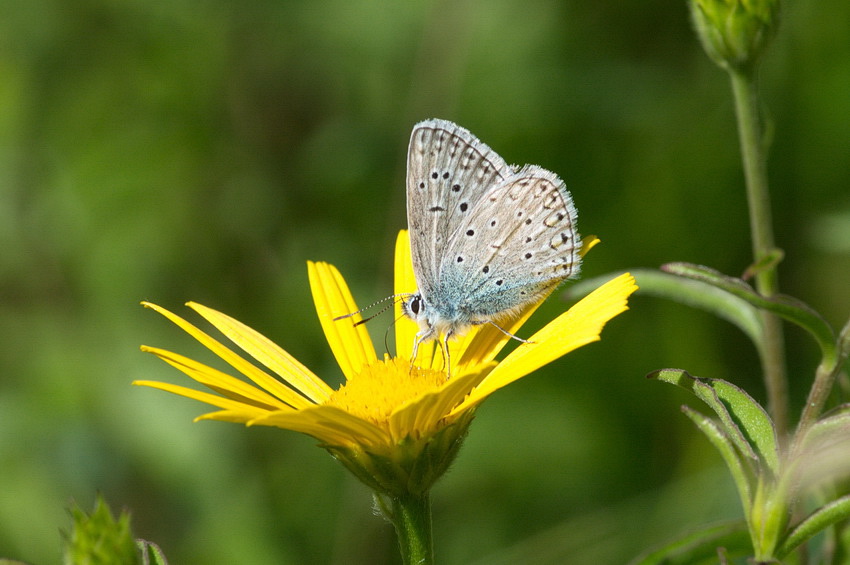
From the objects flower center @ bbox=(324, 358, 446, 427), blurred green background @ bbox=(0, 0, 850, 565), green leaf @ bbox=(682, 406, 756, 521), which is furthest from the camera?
blurred green background @ bbox=(0, 0, 850, 565)

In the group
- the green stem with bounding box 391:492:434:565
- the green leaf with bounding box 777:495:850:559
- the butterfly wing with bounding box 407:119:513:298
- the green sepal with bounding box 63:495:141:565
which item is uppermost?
the butterfly wing with bounding box 407:119:513:298

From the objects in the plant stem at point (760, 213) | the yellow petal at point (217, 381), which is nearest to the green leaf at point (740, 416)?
the plant stem at point (760, 213)

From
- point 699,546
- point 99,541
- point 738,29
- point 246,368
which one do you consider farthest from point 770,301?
point 99,541

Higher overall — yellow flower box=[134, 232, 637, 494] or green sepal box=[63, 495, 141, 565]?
yellow flower box=[134, 232, 637, 494]

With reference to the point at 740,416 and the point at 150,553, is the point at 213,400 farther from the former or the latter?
the point at 740,416

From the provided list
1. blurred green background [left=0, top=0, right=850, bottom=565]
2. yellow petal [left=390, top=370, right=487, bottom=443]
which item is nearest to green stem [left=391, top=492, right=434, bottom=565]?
yellow petal [left=390, top=370, right=487, bottom=443]

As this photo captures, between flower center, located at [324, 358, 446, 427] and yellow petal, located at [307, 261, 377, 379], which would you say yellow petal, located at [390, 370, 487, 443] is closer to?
flower center, located at [324, 358, 446, 427]
